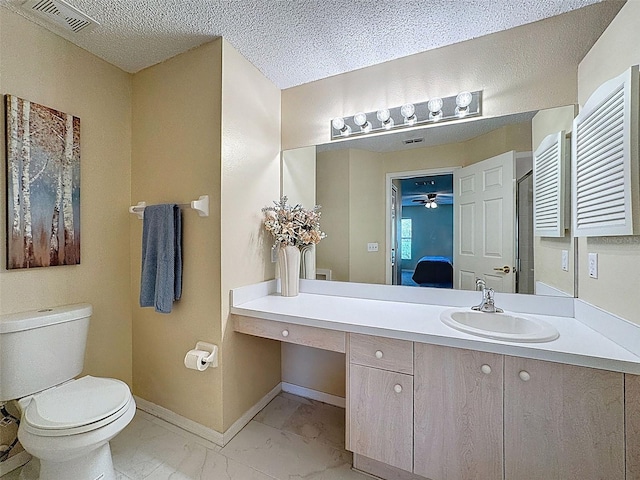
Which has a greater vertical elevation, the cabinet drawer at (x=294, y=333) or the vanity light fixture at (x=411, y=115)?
the vanity light fixture at (x=411, y=115)

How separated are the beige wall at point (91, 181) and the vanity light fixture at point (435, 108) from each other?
207 centimetres

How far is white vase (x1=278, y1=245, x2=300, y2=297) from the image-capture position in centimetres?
195

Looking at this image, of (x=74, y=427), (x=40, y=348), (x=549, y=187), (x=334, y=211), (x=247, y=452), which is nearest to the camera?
(x=74, y=427)

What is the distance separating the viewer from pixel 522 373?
1.08 meters

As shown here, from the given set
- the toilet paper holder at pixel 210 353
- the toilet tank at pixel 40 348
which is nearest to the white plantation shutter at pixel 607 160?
the toilet paper holder at pixel 210 353

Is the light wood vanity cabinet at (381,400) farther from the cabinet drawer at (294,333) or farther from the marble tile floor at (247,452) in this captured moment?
the marble tile floor at (247,452)

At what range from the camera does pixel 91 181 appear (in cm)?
178

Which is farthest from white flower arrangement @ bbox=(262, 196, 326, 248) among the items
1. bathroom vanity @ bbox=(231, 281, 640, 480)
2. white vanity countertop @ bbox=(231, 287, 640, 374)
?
bathroom vanity @ bbox=(231, 281, 640, 480)

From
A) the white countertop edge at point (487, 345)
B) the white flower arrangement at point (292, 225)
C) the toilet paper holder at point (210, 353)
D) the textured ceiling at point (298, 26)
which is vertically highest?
the textured ceiling at point (298, 26)

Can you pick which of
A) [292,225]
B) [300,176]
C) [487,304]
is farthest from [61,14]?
[487,304]

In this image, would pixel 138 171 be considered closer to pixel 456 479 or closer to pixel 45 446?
pixel 45 446

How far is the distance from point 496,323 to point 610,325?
1.39 feet

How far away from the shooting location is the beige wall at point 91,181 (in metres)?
1.45

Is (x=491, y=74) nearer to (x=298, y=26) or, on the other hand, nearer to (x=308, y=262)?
(x=298, y=26)
